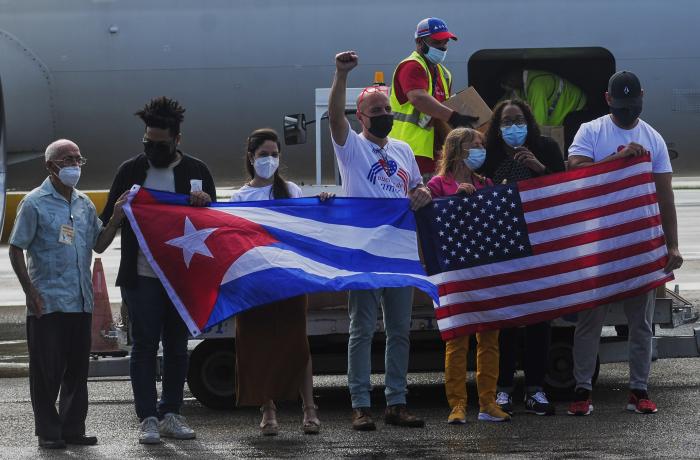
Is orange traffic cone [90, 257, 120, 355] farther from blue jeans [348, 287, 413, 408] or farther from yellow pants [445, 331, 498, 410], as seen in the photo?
yellow pants [445, 331, 498, 410]

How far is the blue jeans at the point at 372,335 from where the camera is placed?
25.8 ft

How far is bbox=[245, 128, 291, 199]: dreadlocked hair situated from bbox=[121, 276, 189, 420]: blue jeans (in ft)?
3.12

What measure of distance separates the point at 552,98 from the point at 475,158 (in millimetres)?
4080

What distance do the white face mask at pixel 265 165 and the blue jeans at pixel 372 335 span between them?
2.89 ft

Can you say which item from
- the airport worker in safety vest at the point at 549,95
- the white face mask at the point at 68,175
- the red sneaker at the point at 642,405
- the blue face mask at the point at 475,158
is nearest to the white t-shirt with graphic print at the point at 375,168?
the blue face mask at the point at 475,158

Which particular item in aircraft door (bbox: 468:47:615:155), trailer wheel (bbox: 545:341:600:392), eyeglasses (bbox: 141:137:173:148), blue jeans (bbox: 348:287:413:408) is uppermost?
aircraft door (bbox: 468:47:615:155)

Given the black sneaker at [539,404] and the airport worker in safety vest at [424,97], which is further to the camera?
the airport worker in safety vest at [424,97]

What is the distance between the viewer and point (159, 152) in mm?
7727

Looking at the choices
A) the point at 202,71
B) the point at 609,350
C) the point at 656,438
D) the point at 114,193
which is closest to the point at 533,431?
the point at 656,438

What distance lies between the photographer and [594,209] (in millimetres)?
8430

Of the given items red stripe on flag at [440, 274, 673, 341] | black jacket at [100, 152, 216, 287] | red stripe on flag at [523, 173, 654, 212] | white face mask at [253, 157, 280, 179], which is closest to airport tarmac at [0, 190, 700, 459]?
red stripe on flag at [440, 274, 673, 341]

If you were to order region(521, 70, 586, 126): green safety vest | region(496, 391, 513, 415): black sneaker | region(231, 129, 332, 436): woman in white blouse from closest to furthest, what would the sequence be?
1. region(231, 129, 332, 436): woman in white blouse
2. region(496, 391, 513, 415): black sneaker
3. region(521, 70, 586, 126): green safety vest

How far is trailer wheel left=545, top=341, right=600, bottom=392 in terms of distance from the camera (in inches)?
345

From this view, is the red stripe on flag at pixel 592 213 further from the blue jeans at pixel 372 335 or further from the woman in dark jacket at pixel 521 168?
the blue jeans at pixel 372 335
